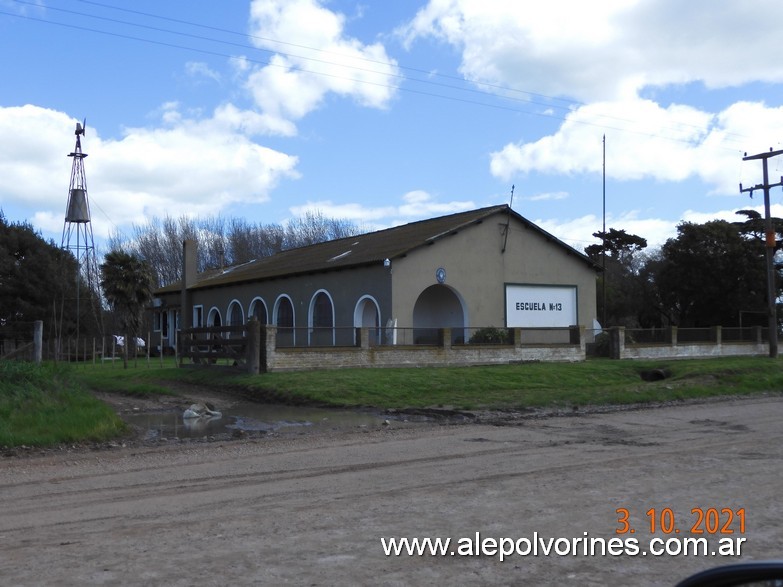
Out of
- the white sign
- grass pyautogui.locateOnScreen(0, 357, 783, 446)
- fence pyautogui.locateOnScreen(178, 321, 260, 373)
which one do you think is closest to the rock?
grass pyautogui.locateOnScreen(0, 357, 783, 446)

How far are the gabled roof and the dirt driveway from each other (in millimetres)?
20845

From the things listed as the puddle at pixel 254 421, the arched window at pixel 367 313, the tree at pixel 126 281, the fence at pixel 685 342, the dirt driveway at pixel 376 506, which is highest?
the tree at pixel 126 281

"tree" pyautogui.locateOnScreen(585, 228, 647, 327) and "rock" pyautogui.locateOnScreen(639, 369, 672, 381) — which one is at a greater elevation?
"tree" pyautogui.locateOnScreen(585, 228, 647, 327)

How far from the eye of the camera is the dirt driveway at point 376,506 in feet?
20.1

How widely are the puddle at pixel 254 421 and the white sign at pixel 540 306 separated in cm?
1818

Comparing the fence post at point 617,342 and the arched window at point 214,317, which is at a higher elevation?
the arched window at point 214,317

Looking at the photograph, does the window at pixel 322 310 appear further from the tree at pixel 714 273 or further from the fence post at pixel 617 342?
the tree at pixel 714 273

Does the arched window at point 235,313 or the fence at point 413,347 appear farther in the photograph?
the arched window at point 235,313

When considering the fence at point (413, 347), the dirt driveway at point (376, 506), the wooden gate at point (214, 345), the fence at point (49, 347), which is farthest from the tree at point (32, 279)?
the dirt driveway at point (376, 506)

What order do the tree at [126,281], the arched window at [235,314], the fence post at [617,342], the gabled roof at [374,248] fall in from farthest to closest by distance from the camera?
the arched window at [235,314] < the tree at [126,281] < the gabled roof at [374,248] < the fence post at [617,342]

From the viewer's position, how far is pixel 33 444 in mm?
12828

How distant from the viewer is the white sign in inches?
1437

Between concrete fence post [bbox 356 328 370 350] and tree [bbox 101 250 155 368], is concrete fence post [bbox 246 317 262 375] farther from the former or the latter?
tree [bbox 101 250 155 368]

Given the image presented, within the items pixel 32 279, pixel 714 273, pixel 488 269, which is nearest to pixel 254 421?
pixel 488 269
